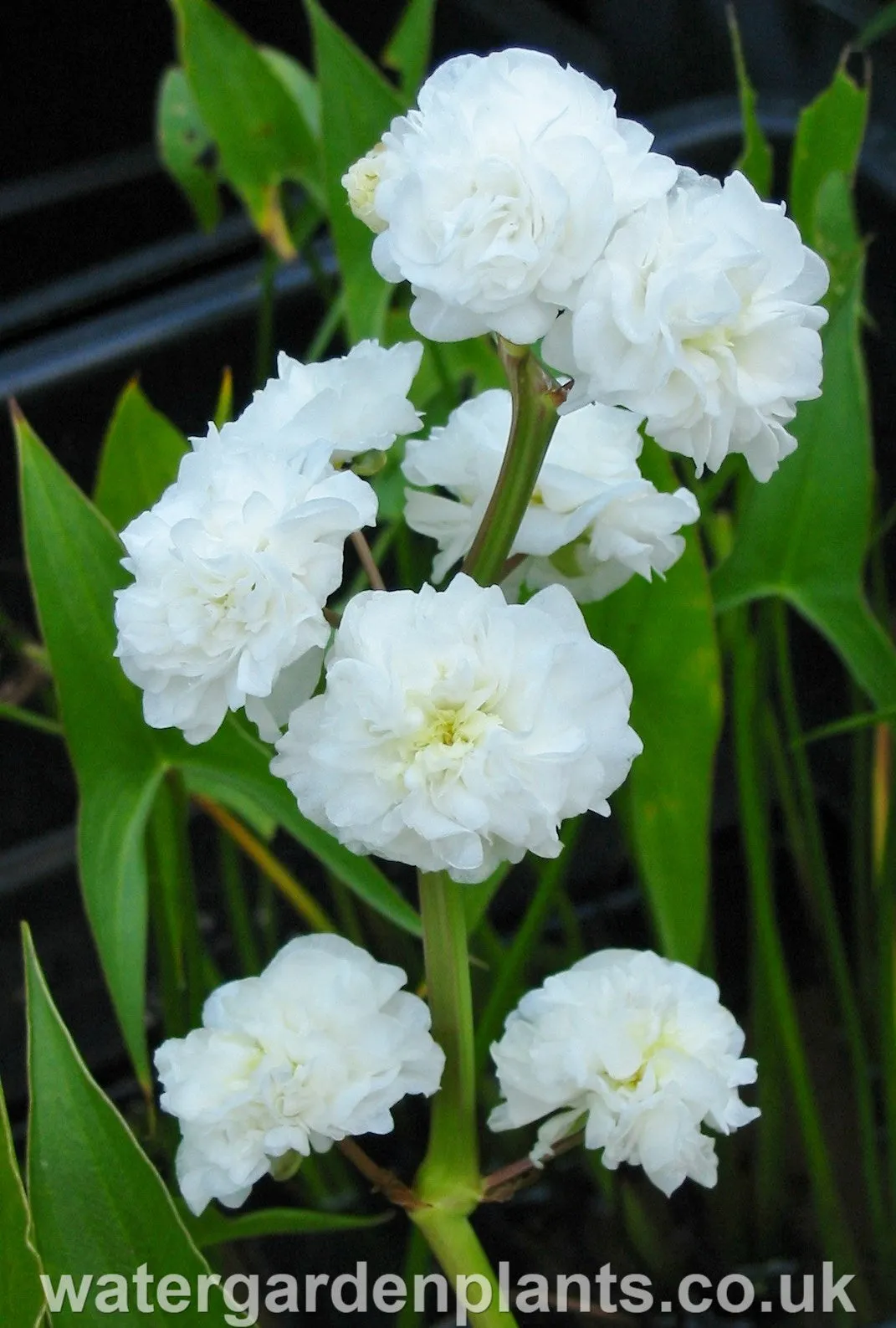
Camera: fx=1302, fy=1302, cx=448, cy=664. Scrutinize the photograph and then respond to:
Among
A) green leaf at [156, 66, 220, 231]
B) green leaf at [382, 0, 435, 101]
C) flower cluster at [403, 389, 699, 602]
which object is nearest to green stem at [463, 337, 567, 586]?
flower cluster at [403, 389, 699, 602]

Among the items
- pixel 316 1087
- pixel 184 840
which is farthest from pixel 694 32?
pixel 316 1087

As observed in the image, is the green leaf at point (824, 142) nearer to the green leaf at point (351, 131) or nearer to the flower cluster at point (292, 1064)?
the green leaf at point (351, 131)

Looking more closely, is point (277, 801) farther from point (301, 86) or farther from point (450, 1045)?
point (301, 86)

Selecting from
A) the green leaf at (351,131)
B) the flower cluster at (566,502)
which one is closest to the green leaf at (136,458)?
the green leaf at (351,131)

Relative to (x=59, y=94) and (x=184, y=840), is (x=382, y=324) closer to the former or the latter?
(x=184, y=840)

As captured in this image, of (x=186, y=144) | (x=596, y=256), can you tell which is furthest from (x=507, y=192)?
(x=186, y=144)

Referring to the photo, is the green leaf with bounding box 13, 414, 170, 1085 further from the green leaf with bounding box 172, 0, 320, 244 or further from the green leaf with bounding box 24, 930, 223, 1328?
the green leaf with bounding box 172, 0, 320, 244
